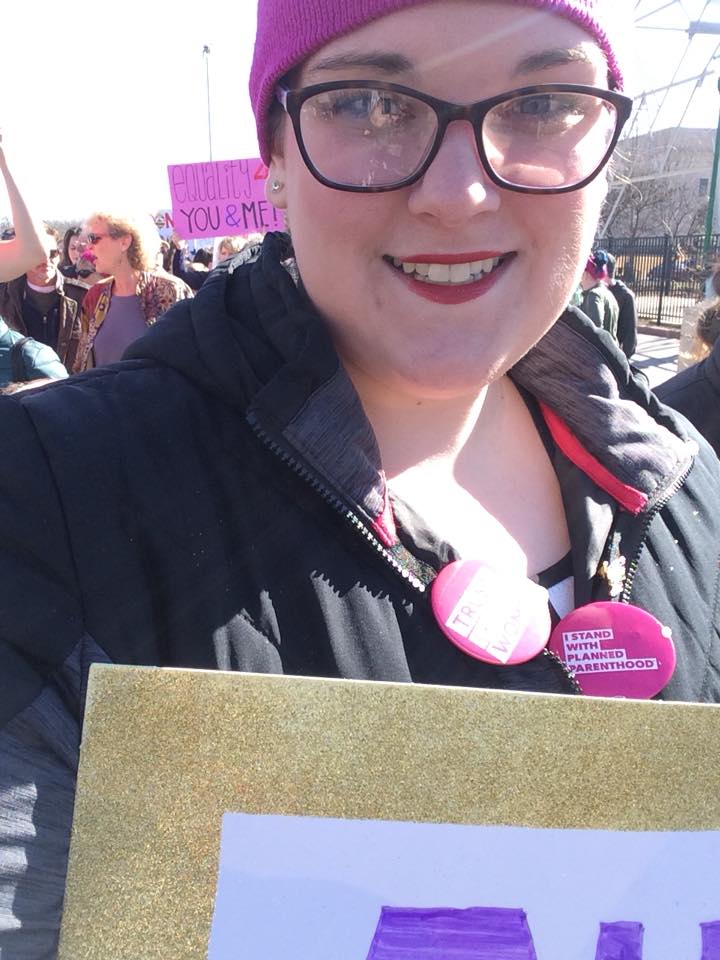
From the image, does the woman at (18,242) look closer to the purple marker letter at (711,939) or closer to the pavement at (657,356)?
the purple marker letter at (711,939)

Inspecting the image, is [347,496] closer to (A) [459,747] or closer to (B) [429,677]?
(B) [429,677]

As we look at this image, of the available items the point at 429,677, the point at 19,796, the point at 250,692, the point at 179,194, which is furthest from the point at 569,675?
the point at 179,194

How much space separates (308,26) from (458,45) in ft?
0.60

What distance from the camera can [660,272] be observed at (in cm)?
1809

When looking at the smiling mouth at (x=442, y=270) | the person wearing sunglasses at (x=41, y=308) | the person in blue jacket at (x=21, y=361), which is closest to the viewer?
the smiling mouth at (x=442, y=270)

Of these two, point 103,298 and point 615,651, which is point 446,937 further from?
point 103,298

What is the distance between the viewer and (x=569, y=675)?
1.06 meters

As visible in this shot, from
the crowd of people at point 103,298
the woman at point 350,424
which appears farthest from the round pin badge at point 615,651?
the crowd of people at point 103,298

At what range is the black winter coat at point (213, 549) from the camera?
0.81m

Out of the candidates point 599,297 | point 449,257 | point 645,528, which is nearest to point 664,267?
point 599,297

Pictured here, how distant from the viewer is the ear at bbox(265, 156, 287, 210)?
1195 millimetres

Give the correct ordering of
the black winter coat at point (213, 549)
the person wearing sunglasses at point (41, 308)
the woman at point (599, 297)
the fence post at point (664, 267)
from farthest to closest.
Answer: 1. the fence post at point (664, 267)
2. the woman at point (599, 297)
3. the person wearing sunglasses at point (41, 308)
4. the black winter coat at point (213, 549)

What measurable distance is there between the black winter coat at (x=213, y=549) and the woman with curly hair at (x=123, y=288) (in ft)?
12.7

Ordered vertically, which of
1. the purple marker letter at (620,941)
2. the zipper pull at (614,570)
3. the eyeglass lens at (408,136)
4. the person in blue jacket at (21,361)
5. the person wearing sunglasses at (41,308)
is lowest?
the person wearing sunglasses at (41,308)
